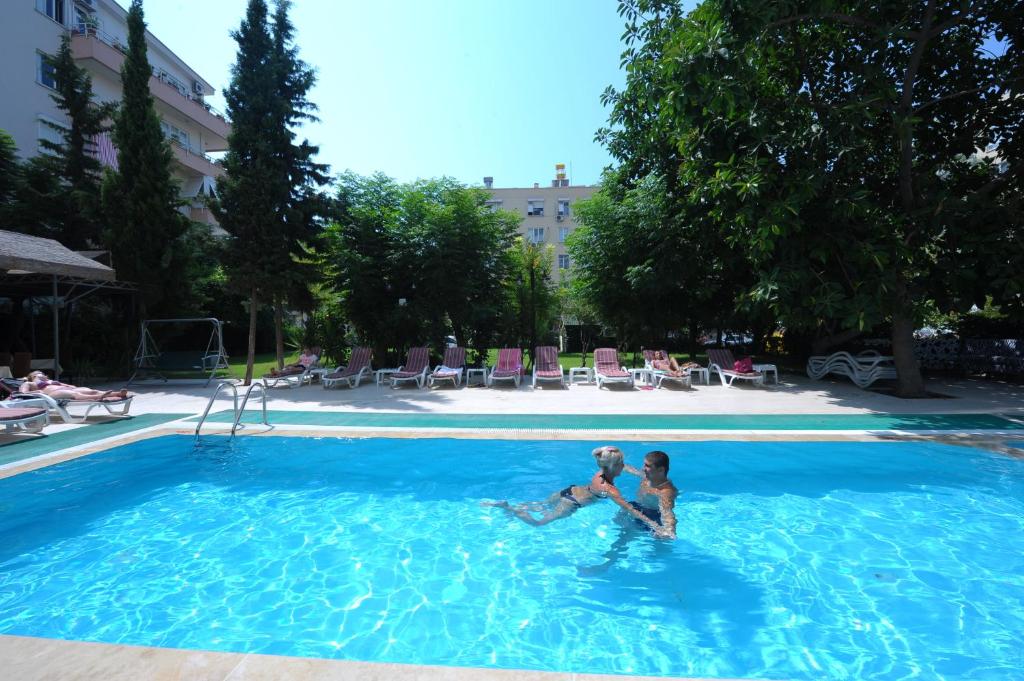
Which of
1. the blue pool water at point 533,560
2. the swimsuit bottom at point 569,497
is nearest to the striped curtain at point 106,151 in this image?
the blue pool water at point 533,560

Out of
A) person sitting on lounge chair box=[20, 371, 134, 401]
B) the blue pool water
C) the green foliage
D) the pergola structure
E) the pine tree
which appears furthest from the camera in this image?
the pine tree

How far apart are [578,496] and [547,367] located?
28.1 ft

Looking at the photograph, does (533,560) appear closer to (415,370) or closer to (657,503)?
(657,503)

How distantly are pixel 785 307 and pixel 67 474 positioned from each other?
472 inches

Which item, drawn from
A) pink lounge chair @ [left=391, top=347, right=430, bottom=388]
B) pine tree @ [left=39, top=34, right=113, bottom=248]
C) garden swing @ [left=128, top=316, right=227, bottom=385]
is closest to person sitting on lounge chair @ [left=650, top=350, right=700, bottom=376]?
pink lounge chair @ [left=391, top=347, right=430, bottom=388]

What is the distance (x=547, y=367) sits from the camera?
553 inches

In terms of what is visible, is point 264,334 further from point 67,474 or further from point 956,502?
point 956,502

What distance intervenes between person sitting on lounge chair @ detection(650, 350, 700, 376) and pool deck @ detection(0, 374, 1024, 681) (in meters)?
0.71

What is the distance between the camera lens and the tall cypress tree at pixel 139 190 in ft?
51.2

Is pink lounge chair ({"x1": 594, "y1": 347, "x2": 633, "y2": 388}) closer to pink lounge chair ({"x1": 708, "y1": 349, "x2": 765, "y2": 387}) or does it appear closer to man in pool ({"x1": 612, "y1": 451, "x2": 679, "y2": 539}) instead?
pink lounge chair ({"x1": 708, "y1": 349, "x2": 765, "y2": 387})

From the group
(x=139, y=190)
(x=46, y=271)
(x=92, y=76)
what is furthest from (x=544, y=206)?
(x=46, y=271)

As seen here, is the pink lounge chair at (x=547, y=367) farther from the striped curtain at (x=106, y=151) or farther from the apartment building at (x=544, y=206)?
the apartment building at (x=544, y=206)

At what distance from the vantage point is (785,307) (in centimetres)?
1005

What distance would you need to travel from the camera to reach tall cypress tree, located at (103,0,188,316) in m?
15.6
